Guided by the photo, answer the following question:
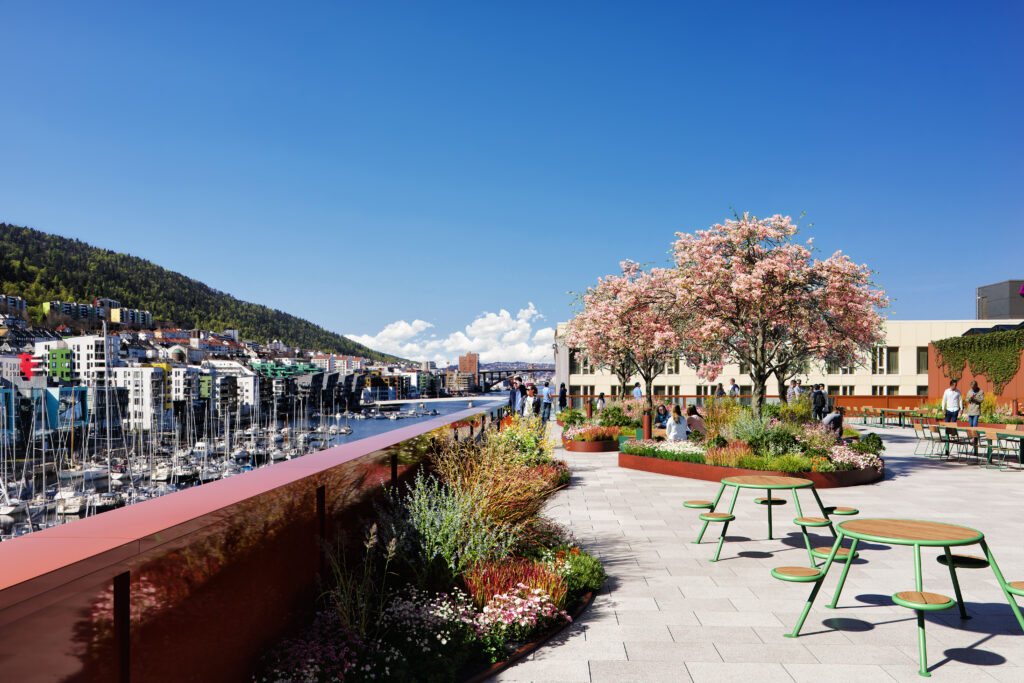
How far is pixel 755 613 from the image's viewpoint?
575 centimetres

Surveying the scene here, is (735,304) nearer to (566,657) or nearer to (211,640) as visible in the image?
(566,657)

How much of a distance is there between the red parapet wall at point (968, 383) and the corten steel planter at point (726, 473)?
2052cm

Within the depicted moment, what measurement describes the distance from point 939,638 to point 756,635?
1.38 meters

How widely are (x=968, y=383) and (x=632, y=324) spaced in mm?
19968

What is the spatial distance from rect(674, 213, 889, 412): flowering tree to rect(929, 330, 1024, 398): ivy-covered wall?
51.9 ft

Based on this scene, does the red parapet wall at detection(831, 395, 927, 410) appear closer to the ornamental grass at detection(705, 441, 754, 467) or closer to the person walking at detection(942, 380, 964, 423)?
the person walking at detection(942, 380, 964, 423)

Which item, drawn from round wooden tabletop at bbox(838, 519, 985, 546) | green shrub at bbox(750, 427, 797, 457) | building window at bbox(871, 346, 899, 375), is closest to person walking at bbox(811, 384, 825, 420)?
green shrub at bbox(750, 427, 797, 457)

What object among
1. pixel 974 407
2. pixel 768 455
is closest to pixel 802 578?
pixel 768 455

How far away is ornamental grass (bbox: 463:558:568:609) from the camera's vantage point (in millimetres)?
5309

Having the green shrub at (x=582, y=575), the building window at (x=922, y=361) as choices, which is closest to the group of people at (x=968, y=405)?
the green shrub at (x=582, y=575)

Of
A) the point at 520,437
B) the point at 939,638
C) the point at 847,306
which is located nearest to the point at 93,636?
the point at 939,638

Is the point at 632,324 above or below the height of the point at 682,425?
above

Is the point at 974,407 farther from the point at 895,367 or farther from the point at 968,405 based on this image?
the point at 895,367

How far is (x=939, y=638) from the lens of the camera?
517 cm
